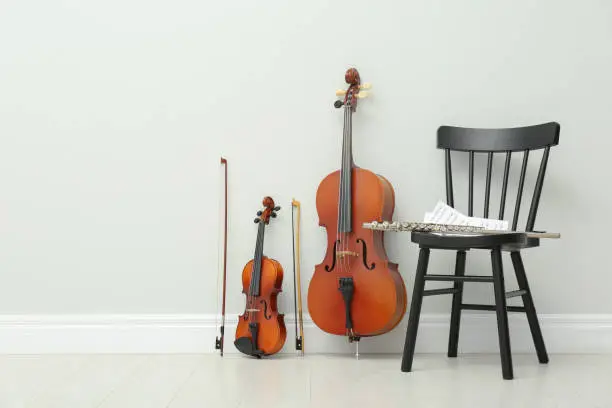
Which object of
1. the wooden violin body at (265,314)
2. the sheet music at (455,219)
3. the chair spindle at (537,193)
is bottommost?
the wooden violin body at (265,314)

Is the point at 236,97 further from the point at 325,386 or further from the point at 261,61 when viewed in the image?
the point at 325,386

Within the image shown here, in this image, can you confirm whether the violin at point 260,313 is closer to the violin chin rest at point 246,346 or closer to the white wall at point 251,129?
the violin chin rest at point 246,346

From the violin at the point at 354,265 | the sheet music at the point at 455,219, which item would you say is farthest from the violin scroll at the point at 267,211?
the sheet music at the point at 455,219

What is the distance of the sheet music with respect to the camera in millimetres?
2686

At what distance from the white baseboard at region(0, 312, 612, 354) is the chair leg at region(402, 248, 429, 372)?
405mm

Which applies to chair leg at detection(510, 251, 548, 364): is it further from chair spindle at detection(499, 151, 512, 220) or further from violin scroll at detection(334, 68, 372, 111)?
violin scroll at detection(334, 68, 372, 111)

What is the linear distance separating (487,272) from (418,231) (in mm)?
552

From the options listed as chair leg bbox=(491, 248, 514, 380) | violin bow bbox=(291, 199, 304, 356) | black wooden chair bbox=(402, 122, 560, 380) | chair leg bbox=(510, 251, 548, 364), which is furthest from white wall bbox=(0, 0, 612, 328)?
chair leg bbox=(491, 248, 514, 380)

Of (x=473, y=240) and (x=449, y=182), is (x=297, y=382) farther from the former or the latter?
(x=449, y=182)

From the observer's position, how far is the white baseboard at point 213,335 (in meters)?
2.95

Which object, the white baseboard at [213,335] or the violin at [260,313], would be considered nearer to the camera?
the violin at [260,313]

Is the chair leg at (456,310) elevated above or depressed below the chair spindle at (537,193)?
below

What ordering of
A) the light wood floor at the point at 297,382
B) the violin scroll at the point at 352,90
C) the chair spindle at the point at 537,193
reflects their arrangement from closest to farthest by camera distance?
1. the light wood floor at the point at 297,382
2. the chair spindle at the point at 537,193
3. the violin scroll at the point at 352,90

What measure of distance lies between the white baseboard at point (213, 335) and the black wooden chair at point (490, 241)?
149mm
